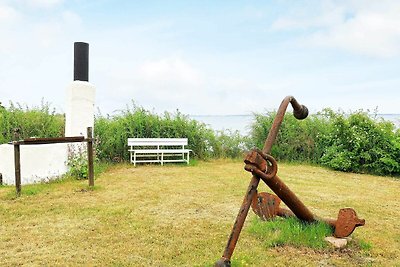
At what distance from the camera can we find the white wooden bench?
34.6ft

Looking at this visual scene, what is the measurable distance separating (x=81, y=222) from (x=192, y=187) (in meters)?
2.75

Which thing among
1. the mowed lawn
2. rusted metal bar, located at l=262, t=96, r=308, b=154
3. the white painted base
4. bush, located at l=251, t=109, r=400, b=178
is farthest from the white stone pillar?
rusted metal bar, located at l=262, t=96, r=308, b=154

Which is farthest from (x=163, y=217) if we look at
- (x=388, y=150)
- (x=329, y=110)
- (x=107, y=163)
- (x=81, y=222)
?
(x=329, y=110)

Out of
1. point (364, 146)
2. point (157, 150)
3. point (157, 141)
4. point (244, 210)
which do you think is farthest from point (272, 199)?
point (364, 146)

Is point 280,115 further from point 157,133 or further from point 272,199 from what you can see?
point 157,133

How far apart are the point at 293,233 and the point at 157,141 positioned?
22.4 feet

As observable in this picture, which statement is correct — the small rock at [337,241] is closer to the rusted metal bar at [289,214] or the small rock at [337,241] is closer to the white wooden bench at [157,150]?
the rusted metal bar at [289,214]

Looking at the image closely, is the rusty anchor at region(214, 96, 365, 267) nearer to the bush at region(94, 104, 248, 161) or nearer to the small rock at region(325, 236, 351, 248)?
the small rock at region(325, 236, 351, 248)

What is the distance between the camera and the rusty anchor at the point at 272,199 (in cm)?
312

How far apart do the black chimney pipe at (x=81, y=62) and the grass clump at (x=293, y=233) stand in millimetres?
6012

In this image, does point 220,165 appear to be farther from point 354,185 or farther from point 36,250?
point 36,250

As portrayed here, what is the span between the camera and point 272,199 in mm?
4836

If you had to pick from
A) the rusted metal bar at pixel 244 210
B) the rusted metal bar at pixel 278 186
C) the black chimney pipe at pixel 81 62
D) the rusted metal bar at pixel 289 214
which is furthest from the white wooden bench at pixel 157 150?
the rusted metal bar at pixel 244 210

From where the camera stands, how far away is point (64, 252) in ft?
13.5
